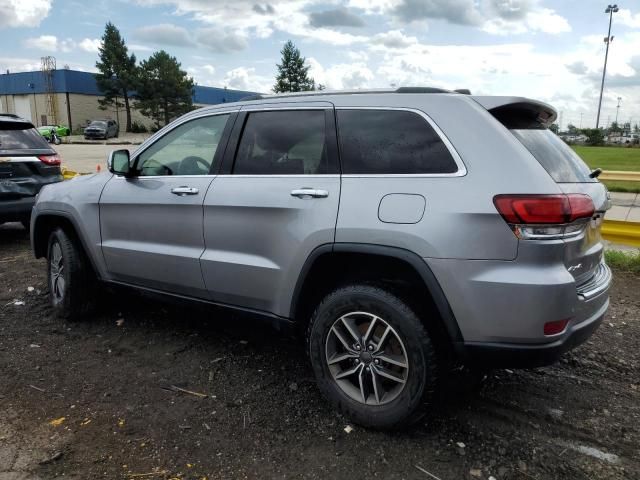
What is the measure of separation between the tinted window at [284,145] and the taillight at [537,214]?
101 centimetres

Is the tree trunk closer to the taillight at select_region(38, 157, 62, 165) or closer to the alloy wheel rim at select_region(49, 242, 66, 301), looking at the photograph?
the taillight at select_region(38, 157, 62, 165)

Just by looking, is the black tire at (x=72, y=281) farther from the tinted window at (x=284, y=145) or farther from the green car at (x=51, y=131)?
the green car at (x=51, y=131)

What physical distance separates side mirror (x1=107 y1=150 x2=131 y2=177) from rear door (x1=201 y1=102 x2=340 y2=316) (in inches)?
36.9

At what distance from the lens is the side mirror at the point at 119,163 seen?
410cm

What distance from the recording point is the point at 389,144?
298 centimetres

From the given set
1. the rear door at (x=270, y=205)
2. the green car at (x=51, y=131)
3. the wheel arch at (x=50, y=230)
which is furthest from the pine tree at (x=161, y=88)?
the rear door at (x=270, y=205)

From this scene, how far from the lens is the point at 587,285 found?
2.81 m

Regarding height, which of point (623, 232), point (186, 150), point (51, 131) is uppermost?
point (51, 131)

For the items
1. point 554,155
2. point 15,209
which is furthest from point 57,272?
point 554,155

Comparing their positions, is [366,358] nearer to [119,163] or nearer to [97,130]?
[119,163]

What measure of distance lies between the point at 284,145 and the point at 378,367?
4.82 ft

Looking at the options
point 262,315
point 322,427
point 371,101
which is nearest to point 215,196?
point 262,315

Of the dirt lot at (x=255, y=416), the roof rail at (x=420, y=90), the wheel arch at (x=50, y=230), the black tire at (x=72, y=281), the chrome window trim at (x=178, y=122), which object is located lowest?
the dirt lot at (x=255, y=416)

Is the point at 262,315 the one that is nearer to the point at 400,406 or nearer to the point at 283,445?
the point at 283,445
